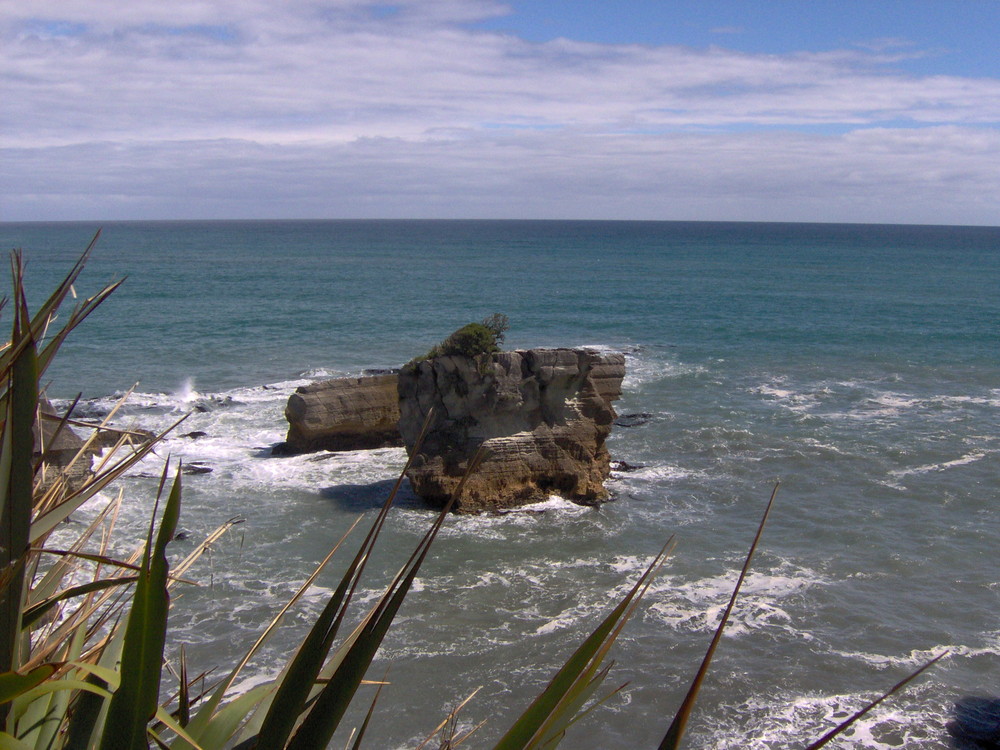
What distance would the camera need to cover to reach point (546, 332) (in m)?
56.1

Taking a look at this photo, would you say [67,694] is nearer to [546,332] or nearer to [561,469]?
[561,469]

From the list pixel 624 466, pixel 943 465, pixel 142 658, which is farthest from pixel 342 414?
pixel 142 658

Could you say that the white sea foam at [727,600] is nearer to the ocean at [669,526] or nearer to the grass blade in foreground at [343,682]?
the ocean at [669,526]

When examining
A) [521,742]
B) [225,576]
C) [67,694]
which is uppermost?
[521,742]

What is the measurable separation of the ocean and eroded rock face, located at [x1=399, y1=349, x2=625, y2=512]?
0.88 meters

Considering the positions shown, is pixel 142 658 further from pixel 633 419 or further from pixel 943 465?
pixel 633 419

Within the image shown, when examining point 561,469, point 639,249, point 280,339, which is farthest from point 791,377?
point 639,249

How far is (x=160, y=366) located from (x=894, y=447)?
A: 33.8 meters

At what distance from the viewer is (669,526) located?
75.7 ft

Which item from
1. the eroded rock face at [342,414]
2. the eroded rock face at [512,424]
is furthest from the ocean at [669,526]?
the eroded rock face at [342,414]

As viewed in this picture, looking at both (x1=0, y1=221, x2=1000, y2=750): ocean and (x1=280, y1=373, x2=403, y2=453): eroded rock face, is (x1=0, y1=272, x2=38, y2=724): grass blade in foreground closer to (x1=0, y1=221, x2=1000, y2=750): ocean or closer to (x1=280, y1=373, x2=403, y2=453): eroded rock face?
(x1=0, y1=221, x2=1000, y2=750): ocean

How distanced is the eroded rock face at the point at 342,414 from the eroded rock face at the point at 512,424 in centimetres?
433

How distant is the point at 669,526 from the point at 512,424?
4.96 m

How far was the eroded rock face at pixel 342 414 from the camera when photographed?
2862cm
